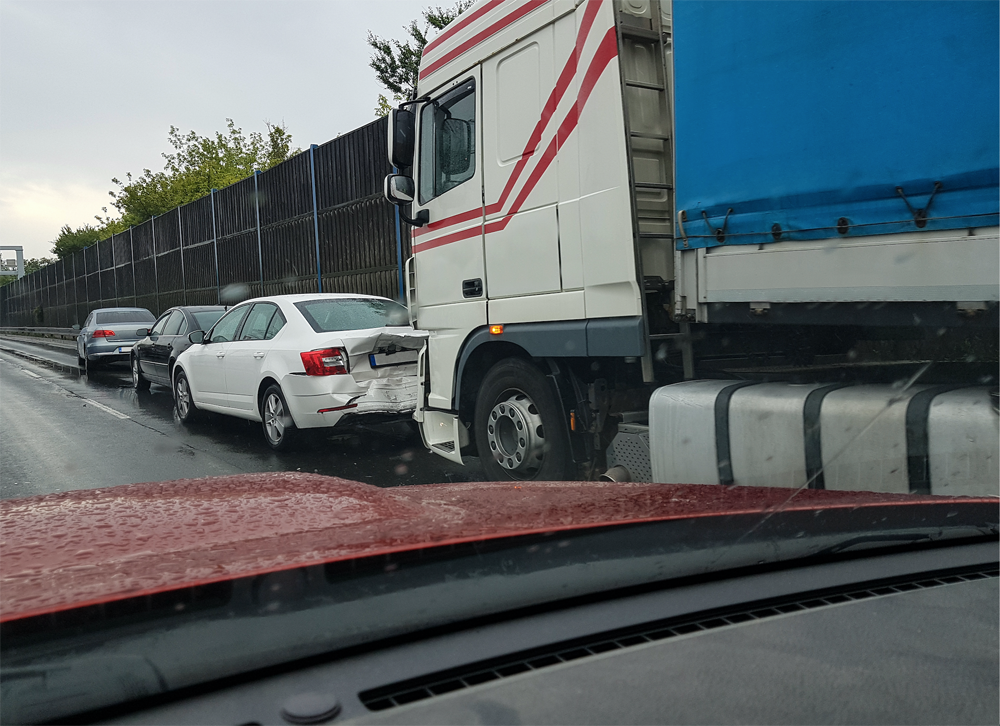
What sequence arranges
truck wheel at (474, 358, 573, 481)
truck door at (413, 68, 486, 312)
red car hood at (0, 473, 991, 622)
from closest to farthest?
red car hood at (0, 473, 991, 622), truck wheel at (474, 358, 573, 481), truck door at (413, 68, 486, 312)

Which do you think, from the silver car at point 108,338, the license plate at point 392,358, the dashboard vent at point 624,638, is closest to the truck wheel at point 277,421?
the license plate at point 392,358

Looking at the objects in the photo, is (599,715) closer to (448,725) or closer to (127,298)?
(448,725)

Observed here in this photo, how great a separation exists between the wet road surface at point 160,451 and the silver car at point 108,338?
6.02 metres

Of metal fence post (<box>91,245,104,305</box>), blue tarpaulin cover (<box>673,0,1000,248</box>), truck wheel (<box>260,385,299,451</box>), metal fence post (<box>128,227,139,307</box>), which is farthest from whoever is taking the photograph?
metal fence post (<box>91,245,104,305</box>)

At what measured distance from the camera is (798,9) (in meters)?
3.86

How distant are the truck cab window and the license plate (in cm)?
184

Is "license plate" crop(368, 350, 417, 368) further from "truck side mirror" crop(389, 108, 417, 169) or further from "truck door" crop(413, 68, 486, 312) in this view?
"truck side mirror" crop(389, 108, 417, 169)

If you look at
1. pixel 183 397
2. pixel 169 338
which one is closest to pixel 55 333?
pixel 169 338

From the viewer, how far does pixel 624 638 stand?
4.85 ft

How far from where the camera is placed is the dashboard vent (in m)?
1.28

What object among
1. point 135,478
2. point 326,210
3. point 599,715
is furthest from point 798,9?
point 326,210

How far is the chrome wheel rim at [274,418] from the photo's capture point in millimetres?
8227

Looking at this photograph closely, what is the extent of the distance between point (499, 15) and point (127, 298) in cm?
4040

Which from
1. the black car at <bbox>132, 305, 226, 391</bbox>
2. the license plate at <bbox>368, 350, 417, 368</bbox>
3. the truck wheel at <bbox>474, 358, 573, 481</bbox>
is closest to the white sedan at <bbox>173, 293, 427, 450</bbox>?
the license plate at <bbox>368, 350, 417, 368</bbox>
